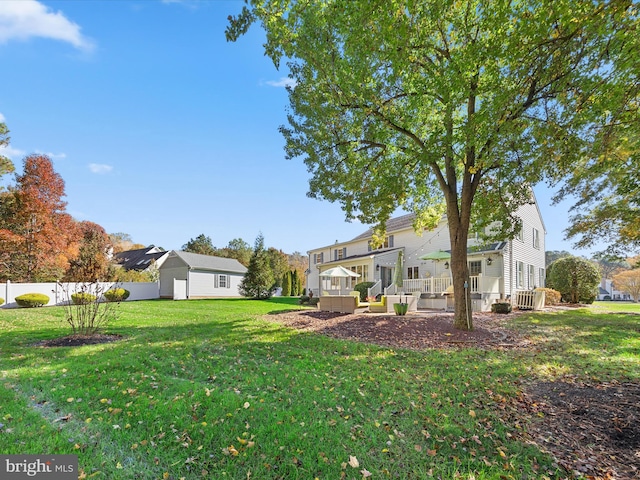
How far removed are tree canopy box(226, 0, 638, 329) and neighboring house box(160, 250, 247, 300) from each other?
21683 millimetres

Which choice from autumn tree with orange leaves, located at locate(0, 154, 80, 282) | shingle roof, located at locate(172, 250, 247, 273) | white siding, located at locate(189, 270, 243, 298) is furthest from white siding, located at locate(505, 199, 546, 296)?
autumn tree with orange leaves, located at locate(0, 154, 80, 282)

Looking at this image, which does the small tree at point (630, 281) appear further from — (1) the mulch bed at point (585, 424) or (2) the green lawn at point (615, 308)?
(1) the mulch bed at point (585, 424)

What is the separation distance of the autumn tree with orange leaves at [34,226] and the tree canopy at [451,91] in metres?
22.3

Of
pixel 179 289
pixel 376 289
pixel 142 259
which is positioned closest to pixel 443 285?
pixel 376 289

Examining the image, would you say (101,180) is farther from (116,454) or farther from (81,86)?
(116,454)

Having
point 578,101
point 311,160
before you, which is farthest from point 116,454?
point 311,160

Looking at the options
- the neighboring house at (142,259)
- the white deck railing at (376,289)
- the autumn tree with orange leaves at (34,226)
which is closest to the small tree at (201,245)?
the neighboring house at (142,259)

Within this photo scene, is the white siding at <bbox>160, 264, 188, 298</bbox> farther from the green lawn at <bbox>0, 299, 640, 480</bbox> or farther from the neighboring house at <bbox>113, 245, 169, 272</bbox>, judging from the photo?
the green lawn at <bbox>0, 299, 640, 480</bbox>

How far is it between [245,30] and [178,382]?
635 cm

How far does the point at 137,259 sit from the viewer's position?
40.0 metres

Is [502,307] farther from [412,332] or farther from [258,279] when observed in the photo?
[258,279]

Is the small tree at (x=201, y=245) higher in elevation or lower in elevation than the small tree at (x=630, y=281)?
higher

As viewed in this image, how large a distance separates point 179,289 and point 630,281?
46583mm

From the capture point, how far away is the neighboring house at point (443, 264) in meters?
17.6
